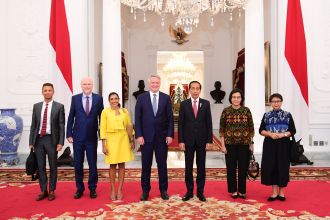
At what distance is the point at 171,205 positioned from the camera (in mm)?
4434

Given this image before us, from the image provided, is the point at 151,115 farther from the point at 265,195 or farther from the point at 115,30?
the point at 115,30

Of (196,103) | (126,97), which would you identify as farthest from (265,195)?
(126,97)

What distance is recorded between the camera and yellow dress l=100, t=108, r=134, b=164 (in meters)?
4.64

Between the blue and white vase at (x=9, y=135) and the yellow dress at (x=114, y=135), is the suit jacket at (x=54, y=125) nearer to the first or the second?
the yellow dress at (x=114, y=135)

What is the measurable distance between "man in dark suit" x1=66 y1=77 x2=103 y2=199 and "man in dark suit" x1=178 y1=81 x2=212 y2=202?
1184 mm

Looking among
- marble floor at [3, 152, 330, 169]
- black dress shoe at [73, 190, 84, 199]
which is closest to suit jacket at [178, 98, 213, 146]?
black dress shoe at [73, 190, 84, 199]

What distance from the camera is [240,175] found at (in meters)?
4.78

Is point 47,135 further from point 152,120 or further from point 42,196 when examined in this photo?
point 152,120

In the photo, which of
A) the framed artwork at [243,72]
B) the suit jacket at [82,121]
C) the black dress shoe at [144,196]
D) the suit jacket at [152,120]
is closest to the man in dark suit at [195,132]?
the suit jacket at [152,120]

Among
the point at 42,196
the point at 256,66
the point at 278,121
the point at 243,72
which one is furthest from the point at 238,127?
the point at 243,72

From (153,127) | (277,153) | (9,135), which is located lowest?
(277,153)

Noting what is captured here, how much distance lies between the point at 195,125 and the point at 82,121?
1.50 meters

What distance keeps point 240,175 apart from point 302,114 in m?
3.48

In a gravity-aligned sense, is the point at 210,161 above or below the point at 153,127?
below
